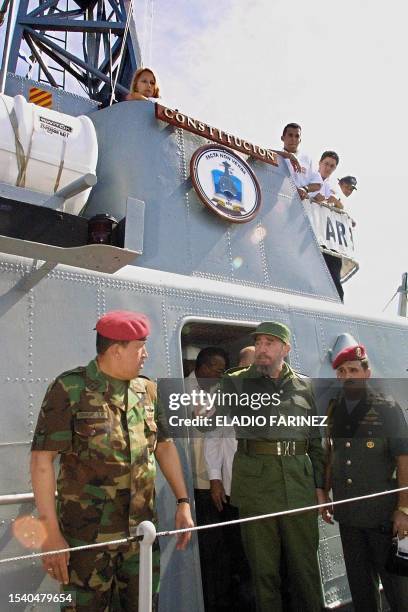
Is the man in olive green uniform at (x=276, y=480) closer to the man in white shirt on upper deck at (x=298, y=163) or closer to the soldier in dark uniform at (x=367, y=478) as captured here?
the soldier in dark uniform at (x=367, y=478)

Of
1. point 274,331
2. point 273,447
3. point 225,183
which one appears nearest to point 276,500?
point 273,447

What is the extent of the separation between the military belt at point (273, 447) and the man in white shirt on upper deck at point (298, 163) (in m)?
3.52

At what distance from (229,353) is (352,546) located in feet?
6.61

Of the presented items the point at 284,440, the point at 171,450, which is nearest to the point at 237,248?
the point at 284,440

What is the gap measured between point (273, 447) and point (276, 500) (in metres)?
0.28

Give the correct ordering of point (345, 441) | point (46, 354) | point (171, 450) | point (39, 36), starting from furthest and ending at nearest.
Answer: point (39, 36)
point (345, 441)
point (46, 354)
point (171, 450)

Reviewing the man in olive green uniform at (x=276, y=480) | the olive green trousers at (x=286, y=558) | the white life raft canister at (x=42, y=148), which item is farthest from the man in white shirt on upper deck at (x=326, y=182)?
the olive green trousers at (x=286, y=558)

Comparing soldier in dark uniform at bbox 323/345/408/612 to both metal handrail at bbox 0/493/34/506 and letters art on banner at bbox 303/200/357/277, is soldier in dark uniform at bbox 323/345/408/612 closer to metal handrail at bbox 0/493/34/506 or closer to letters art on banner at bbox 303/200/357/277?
metal handrail at bbox 0/493/34/506

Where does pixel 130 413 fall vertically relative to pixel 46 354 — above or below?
below

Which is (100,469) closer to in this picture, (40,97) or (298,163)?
(40,97)

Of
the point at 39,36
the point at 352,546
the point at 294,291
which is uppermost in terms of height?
the point at 39,36

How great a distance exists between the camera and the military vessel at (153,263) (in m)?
2.56

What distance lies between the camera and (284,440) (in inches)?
116

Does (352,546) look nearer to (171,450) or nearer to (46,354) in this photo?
(171,450)
